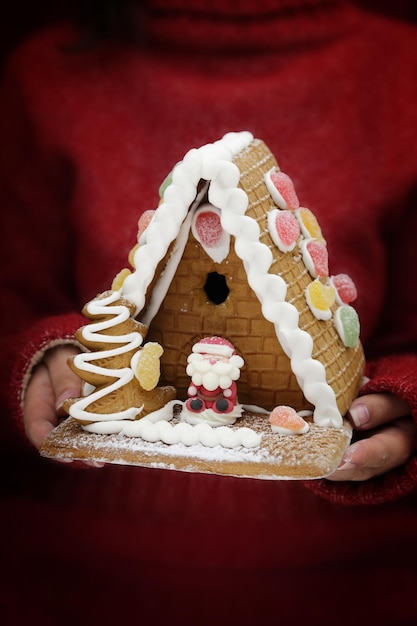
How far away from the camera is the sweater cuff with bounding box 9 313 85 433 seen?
1.02 meters

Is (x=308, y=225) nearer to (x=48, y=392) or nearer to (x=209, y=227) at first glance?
(x=209, y=227)

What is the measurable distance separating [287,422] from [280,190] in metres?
0.26

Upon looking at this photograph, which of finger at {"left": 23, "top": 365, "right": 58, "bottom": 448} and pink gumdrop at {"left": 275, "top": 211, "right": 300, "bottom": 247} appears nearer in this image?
pink gumdrop at {"left": 275, "top": 211, "right": 300, "bottom": 247}

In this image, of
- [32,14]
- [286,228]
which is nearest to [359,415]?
[286,228]

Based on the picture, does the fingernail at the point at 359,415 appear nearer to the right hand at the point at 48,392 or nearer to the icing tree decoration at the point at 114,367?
the icing tree decoration at the point at 114,367

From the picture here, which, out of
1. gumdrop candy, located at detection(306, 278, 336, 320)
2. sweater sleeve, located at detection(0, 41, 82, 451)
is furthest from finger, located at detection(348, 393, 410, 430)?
sweater sleeve, located at detection(0, 41, 82, 451)

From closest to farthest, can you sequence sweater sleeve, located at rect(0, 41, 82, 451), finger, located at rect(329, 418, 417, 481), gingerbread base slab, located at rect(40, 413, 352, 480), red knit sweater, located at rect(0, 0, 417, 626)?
gingerbread base slab, located at rect(40, 413, 352, 480) → finger, located at rect(329, 418, 417, 481) → red knit sweater, located at rect(0, 0, 417, 626) → sweater sleeve, located at rect(0, 41, 82, 451)

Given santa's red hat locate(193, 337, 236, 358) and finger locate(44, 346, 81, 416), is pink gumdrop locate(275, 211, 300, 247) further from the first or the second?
finger locate(44, 346, 81, 416)

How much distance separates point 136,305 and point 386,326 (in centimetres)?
56

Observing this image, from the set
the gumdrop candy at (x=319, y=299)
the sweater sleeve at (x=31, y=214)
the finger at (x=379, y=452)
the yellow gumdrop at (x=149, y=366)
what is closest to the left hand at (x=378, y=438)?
the finger at (x=379, y=452)

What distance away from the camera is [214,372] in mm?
817

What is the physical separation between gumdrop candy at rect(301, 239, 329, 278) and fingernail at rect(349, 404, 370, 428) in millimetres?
159

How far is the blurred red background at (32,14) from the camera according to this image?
1488 mm

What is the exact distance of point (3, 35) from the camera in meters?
1.49
